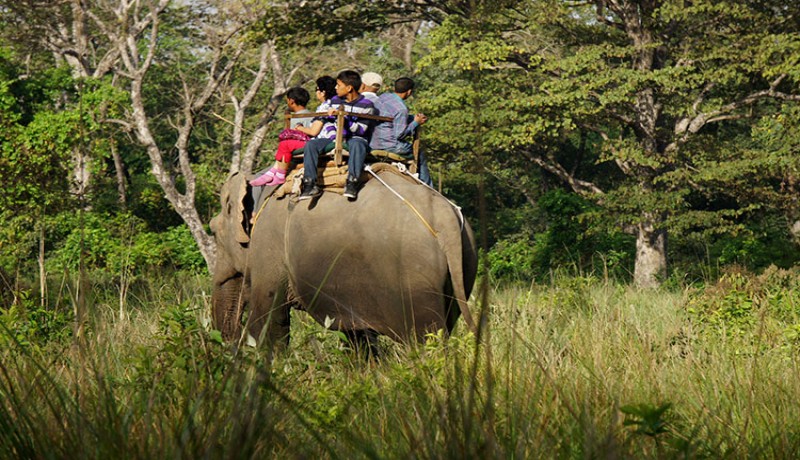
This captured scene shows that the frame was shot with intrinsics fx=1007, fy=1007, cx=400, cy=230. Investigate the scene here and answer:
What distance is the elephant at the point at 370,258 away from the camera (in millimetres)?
5453

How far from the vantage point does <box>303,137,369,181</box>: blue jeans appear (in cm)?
583

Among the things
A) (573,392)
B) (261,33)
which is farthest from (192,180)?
(573,392)

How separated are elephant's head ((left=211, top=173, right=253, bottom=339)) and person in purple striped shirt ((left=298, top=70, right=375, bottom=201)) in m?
0.84

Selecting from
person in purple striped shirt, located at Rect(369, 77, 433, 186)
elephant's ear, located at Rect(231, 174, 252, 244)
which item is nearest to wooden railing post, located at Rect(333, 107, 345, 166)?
person in purple striped shirt, located at Rect(369, 77, 433, 186)

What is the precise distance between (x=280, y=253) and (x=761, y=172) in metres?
8.82

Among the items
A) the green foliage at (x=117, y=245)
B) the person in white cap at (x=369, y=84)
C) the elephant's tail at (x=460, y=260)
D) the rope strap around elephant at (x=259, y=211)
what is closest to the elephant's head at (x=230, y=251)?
the rope strap around elephant at (x=259, y=211)

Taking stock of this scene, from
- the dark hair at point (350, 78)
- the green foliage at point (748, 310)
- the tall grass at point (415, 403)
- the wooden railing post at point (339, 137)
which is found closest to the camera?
the tall grass at point (415, 403)

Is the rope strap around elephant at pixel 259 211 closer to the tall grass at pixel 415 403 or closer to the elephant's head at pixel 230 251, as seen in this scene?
the elephant's head at pixel 230 251

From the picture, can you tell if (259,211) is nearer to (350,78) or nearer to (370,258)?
(350,78)

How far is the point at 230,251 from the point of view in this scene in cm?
710

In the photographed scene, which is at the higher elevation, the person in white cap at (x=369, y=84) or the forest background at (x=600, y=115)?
the person in white cap at (x=369, y=84)

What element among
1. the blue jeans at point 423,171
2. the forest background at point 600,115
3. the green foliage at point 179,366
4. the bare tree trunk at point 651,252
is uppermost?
the green foliage at point 179,366

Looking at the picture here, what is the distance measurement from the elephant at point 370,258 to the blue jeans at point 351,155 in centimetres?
14

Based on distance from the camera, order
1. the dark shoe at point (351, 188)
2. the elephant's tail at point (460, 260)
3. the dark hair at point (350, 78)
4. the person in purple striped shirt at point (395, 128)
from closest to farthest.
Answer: the elephant's tail at point (460, 260) → the dark shoe at point (351, 188) → the dark hair at point (350, 78) → the person in purple striped shirt at point (395, 128)
